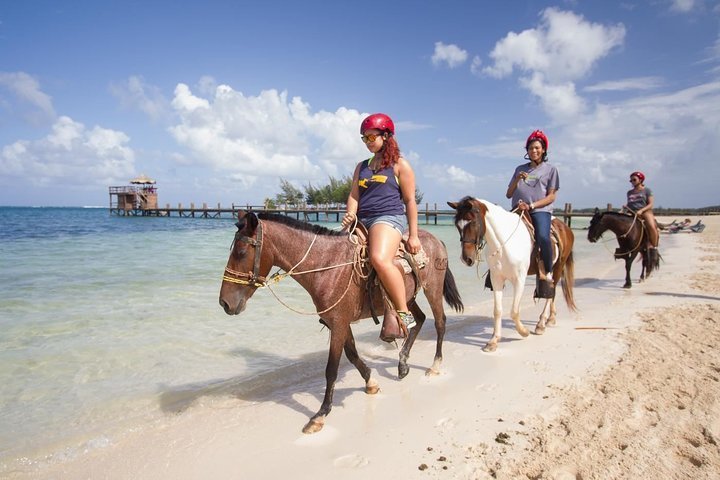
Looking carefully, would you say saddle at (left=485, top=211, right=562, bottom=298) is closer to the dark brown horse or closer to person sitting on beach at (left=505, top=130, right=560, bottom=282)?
person sitting on beach at (left=505, top=130, right=560, bottom=282)

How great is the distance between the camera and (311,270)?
3.24 meters

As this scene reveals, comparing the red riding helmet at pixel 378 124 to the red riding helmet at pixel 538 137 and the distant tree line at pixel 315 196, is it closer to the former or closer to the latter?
the red riding helmet at pixel 538 137

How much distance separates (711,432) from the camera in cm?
266

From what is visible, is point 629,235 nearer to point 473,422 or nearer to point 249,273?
point 473,422

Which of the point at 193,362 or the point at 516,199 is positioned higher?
the point at 516,199

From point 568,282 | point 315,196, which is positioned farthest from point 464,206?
point 315,196

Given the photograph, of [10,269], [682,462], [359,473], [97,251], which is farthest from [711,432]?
[97,251]

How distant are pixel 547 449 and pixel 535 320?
4317 mm

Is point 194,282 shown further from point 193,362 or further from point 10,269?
point 10,269

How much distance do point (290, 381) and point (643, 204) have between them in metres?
9.86

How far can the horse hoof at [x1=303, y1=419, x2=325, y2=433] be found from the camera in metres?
3.09

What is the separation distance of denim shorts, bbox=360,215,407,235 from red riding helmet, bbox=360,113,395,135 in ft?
2.46

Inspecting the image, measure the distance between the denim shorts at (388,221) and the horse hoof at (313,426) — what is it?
168cm

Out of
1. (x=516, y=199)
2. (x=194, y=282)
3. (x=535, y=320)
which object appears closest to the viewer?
(x=516, y=199)
